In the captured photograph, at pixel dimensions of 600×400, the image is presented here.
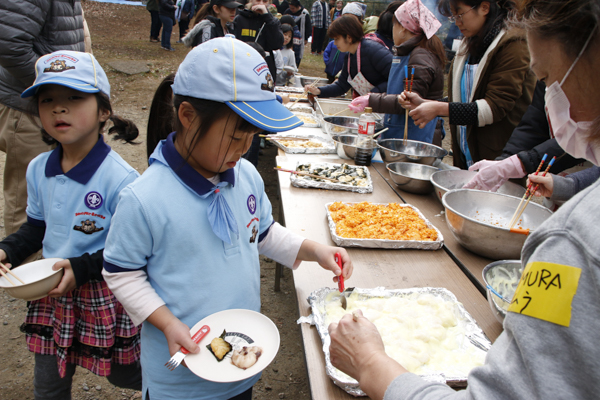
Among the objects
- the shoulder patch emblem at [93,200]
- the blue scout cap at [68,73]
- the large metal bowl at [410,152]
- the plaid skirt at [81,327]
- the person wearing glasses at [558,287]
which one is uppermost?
the person wearing glasses at [558,287]

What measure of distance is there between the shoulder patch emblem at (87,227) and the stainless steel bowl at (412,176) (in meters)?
1.82

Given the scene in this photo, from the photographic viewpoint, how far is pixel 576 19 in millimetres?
665

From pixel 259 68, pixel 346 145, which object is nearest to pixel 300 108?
pixel 346 145

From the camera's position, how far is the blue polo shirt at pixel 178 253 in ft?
3.62

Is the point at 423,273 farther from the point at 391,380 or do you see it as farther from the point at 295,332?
the point at 295,332

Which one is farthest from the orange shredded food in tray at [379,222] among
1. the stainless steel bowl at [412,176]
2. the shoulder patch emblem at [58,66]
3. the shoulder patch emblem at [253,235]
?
the shoulder patch emblem at [58,66]

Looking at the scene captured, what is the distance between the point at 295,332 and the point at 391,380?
2267mm

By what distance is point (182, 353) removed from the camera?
1061mm

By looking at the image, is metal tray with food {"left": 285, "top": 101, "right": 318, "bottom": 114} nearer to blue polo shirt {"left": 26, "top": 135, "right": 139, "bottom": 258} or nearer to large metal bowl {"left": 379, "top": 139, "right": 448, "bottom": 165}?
large metal bowl {"left": 379, "top": 139, "right": 448, "bottom": 165}

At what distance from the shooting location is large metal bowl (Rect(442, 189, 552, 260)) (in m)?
1.63

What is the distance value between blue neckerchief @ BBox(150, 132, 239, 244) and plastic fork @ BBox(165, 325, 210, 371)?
28cm

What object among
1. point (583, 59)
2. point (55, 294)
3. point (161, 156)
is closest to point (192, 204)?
point (161, 156)

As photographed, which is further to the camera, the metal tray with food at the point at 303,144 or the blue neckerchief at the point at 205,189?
the metal tray with food at the point at 303,144

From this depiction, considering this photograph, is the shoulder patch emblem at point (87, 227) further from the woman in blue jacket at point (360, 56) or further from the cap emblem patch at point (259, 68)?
the woman in blue jacket at point (360, 56)
